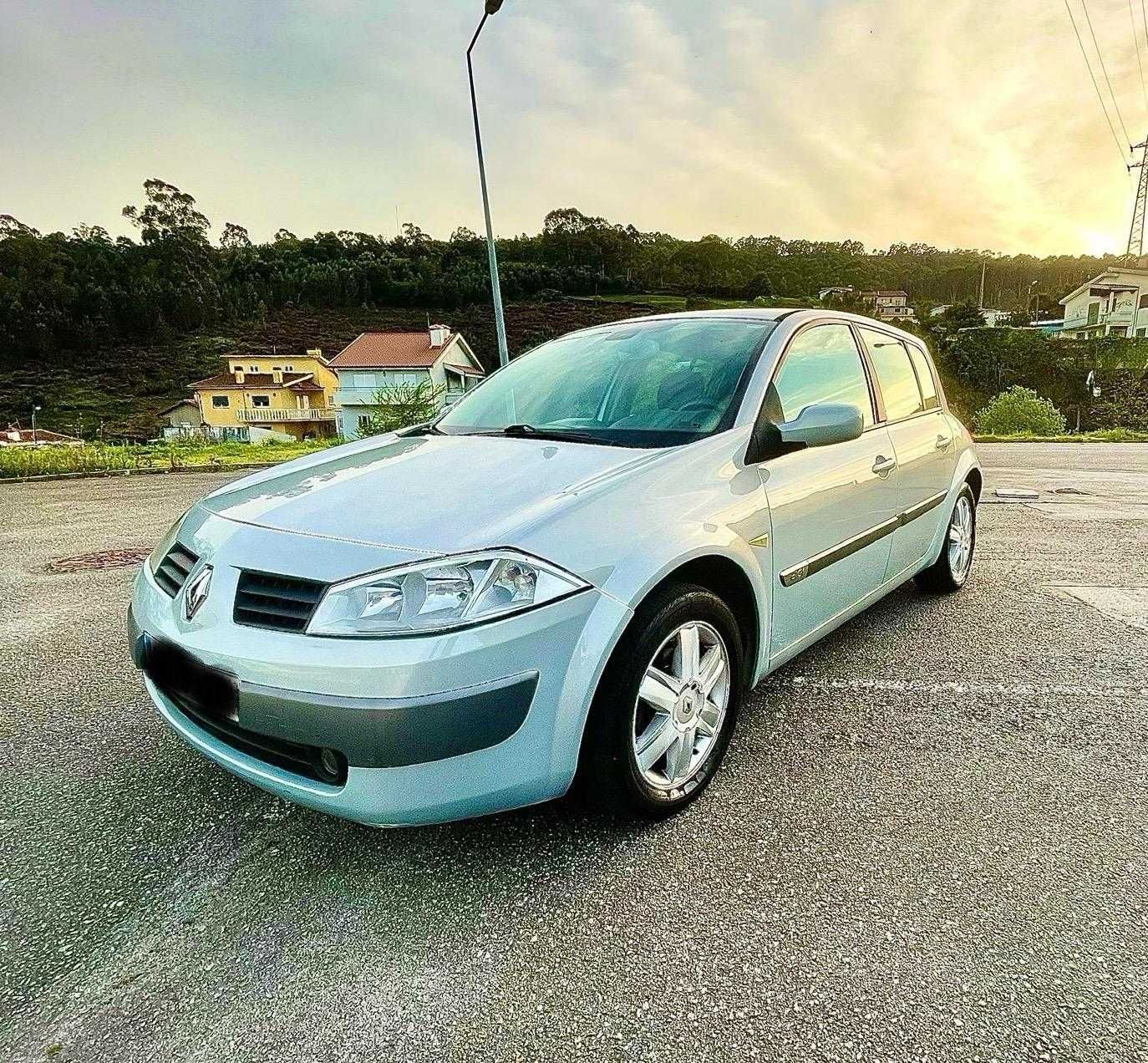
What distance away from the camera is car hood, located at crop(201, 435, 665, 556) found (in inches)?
71.2

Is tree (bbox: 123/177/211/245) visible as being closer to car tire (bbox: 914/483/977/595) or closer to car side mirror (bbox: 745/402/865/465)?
car tire (bbox: 914/483/977/595)

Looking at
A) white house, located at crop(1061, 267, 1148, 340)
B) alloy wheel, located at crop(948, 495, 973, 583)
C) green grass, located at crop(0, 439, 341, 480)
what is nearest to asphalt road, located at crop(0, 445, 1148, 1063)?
alloy wheel, located at crop(948, 495, 973, 583)

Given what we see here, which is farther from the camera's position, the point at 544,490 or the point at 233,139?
the point at 233,139

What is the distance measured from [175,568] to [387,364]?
50378 millimetres

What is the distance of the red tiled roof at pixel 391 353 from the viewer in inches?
1935

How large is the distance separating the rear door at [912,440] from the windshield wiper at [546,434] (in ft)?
5.52

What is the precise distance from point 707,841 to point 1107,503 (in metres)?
8.22

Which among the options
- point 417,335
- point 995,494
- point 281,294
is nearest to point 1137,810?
point 995,494

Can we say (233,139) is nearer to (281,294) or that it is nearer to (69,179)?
(69,179)

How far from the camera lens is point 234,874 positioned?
186 centimetres

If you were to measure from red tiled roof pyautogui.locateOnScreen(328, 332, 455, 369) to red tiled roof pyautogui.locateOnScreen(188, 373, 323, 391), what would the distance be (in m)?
10.5

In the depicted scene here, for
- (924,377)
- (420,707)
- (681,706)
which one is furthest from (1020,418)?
(420,707)

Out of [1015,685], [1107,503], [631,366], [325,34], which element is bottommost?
[1107,503]

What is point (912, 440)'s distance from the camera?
11.5 feet
